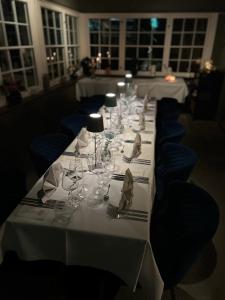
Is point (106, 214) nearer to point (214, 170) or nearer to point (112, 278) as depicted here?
point (112, 278)

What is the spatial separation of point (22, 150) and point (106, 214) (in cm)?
225

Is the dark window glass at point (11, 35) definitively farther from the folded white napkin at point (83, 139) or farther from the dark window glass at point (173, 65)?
the dark window glass at point (173, 65)

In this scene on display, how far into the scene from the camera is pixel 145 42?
586 centimetres

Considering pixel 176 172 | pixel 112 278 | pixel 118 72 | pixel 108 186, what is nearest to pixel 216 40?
pixel 118 72

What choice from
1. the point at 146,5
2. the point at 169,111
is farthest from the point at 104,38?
the point at 169,111

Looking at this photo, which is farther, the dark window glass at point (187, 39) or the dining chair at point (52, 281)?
the dark window glass at point (187, 39)

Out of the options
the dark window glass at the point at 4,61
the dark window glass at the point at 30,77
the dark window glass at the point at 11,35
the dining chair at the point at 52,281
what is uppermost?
the dark window glass at the point at 11,35

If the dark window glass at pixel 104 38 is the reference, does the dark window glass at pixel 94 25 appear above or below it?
above

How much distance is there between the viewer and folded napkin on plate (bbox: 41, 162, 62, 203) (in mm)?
1513

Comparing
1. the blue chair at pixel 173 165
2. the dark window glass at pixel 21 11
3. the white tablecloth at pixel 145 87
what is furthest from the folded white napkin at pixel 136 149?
the white tablecloth at pixel 145 87

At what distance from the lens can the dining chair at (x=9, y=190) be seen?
5.52 ft

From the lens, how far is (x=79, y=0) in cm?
554

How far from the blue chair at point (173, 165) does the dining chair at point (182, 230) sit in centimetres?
36

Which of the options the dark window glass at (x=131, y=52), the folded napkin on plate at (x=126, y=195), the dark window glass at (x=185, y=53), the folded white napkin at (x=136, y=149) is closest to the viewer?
the folded napkin on plate at (x=126, y=195)
